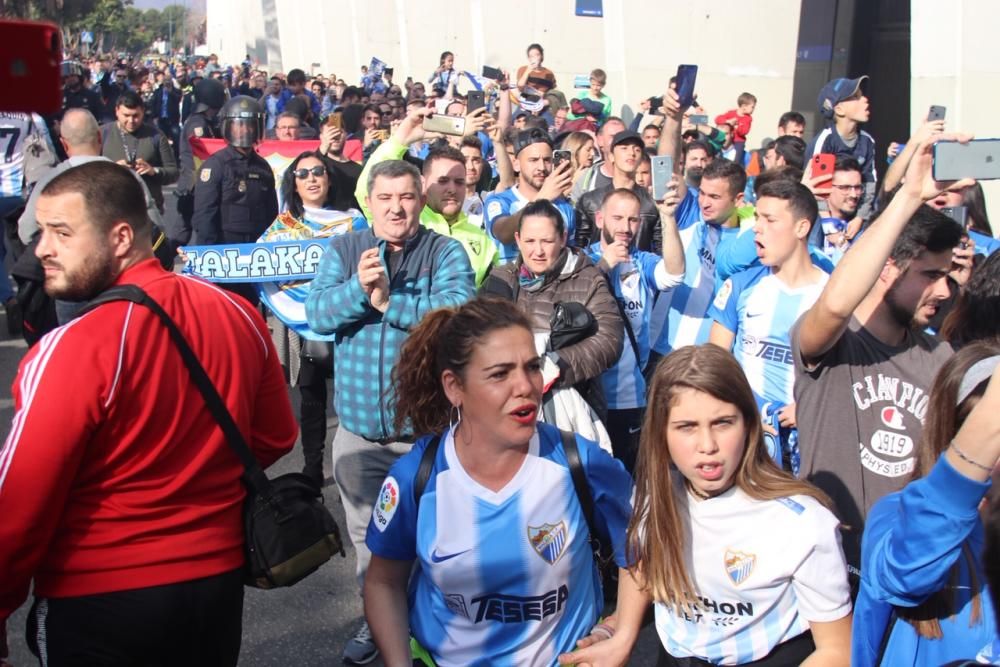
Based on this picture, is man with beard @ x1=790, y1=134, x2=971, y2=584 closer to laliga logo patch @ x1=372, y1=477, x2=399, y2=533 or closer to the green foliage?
laliga logo patch @ x1=372, y1=477, x2=399, y2=533

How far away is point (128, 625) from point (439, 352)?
3.57 ft

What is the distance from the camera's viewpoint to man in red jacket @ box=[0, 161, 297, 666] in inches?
102

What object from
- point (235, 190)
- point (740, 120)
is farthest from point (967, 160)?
point (740, 120)

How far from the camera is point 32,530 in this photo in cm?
260

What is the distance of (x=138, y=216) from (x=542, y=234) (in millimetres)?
2170

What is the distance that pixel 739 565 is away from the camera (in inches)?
105

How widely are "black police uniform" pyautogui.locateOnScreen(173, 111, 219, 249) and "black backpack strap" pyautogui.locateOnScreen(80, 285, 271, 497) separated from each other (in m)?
6.15

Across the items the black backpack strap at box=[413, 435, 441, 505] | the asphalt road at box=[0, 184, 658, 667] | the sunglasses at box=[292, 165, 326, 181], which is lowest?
the asphalt road at box=[0, 184, 658, 667]

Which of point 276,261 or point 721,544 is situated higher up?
point 276,261

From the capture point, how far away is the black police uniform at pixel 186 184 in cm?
952

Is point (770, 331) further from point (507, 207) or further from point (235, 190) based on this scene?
point (235, 190)

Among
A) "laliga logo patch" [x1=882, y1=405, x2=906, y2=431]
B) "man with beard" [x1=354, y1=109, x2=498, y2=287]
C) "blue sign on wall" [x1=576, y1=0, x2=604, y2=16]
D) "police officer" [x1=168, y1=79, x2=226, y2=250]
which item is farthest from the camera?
"blue sign on wall" [x1=576, y1=0, x2=604, y2=16]

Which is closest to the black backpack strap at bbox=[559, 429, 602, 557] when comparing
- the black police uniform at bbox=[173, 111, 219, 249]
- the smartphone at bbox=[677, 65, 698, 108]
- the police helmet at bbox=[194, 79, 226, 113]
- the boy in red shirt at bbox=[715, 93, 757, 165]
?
the smartphone at bbox=[677, 65, 698, 108]

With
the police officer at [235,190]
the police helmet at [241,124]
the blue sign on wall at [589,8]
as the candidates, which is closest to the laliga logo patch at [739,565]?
the police officer at [235,190]
